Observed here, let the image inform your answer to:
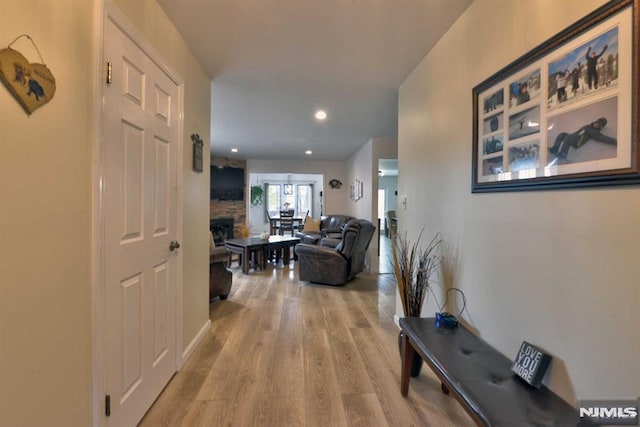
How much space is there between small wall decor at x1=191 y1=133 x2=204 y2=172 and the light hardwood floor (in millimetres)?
1523

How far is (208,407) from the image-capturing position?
167 cm

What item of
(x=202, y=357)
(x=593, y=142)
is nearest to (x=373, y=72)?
Answer: (x=593, y=142)

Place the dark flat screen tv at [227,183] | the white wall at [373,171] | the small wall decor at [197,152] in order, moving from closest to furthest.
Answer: the small wall decor at [197,152]
the white wall at [373,171]
the dark flat screen tv at [227,183]

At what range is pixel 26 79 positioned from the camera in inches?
34.7

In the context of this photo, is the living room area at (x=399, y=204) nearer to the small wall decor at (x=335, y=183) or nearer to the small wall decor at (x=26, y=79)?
the small wall decor at (x=26, y=79)

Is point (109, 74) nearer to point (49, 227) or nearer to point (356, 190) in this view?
point (49, 227)

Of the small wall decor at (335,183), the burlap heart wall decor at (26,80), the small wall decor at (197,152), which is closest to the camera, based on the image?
the burlap heart wall decor at (26,80)

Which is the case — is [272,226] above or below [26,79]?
below

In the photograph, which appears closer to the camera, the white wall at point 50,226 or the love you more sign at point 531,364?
the white wall at point 50,226

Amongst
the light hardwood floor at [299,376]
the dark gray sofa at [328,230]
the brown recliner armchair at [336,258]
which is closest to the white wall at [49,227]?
the light hardwood floor at [299,376]

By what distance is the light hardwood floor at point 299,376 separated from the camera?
1.61 m

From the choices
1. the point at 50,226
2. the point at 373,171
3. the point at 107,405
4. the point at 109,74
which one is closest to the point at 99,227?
the point at 50,226

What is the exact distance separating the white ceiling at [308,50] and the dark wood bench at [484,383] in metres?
1.97

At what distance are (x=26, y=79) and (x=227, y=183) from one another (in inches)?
277
